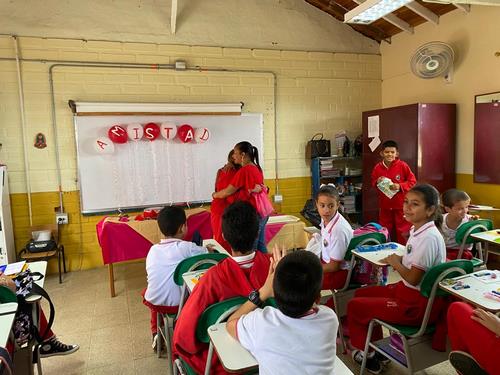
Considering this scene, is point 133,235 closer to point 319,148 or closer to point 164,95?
point 164,95

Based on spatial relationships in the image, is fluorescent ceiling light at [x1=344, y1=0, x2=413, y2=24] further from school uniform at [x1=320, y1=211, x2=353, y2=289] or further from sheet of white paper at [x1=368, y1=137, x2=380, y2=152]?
school uniform at [x1=320, y1=211, x2=353, y2=289]

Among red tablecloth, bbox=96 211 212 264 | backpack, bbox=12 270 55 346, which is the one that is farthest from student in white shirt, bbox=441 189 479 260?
backpack, bbox=12 270 55 346

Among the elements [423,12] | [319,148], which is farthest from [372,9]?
[319,148]

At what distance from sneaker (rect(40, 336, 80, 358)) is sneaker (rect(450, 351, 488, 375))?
8.11 ft

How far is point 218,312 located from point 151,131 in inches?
144

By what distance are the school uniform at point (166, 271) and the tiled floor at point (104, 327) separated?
0.53 m

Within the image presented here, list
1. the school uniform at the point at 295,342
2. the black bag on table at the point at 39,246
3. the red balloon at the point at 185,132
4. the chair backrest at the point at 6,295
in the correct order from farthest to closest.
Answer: the red balloon at the point at 185,132
the black bag on table at the point at 39,246
the chair backrest at the point at 6,295
the school uniform at the point at 295,342

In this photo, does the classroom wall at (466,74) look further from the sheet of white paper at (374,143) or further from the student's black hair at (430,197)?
the student's black hair at (430,197)

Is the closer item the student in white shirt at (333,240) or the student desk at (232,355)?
the student desk at (232,355)

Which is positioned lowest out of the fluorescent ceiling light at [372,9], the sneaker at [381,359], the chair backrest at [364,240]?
the sneaker at [381,359]

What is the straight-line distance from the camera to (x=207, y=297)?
1483 mm

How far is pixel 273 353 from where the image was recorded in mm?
1163

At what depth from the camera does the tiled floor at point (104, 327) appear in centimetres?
257

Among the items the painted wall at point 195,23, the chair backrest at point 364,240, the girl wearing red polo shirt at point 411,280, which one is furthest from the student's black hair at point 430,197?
the painted wall at point 195,23
